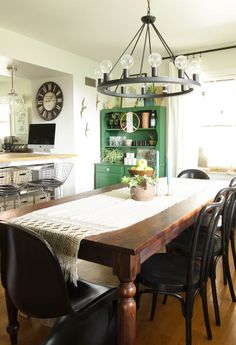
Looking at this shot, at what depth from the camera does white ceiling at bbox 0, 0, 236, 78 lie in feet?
10.1

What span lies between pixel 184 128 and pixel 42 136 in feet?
7.68

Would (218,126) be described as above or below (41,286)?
above

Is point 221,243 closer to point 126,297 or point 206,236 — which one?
point 206,236

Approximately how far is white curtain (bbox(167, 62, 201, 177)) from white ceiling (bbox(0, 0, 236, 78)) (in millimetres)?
749

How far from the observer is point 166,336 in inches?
72.1

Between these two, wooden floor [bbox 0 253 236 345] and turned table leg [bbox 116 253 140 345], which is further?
wooden floor [bbox 0 253 236 345]

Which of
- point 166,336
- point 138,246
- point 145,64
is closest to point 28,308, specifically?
point 138,246

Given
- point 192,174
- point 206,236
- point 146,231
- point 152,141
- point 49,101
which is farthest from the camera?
point 49,101

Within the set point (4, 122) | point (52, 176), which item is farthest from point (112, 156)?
point (4, 122)

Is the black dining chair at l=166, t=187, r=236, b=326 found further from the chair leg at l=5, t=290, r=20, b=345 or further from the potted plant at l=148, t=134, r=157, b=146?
the potted plant at l=148, t=134, r=157, b=146

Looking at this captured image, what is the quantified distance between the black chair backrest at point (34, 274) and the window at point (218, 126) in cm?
371

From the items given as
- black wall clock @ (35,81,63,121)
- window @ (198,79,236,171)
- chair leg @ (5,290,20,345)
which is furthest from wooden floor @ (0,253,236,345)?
black wall clock @ (35,81,63,121)

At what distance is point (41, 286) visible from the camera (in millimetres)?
1314

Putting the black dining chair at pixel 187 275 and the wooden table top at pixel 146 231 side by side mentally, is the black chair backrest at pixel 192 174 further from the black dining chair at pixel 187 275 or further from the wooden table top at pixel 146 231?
the black dining chair at pixel 187 275
